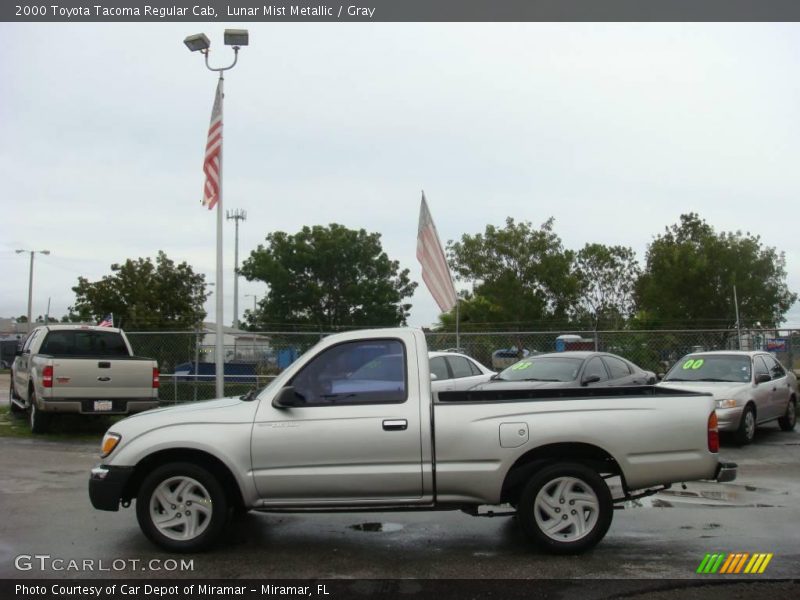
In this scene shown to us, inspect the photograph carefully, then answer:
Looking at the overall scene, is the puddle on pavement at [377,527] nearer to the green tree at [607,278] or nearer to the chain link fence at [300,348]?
the chain link fence at [300,348]

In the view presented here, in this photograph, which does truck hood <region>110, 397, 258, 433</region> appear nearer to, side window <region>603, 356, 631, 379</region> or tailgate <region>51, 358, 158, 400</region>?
tailgate <region>51, 358, 158, 400</region>

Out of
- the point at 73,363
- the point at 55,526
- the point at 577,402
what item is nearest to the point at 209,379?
the point at 73,363

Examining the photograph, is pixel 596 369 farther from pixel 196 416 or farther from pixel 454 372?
pixel 196 416

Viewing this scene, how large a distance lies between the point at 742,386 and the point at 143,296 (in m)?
31.7

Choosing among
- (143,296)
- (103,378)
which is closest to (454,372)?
(103,378)

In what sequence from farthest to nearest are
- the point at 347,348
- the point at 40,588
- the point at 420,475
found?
the point at 347,348, the point at 420,475, the point at 40,588

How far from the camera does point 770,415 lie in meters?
13.7

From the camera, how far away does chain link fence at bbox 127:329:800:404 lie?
17078 millimetres

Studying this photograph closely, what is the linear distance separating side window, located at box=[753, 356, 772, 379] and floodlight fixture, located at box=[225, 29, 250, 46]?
35.1 ft

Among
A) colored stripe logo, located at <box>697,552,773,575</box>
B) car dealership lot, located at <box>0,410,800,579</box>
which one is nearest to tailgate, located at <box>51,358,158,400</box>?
car dealership lot, located at <box>0,410,800,579</box>

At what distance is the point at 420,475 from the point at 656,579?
1.79 m

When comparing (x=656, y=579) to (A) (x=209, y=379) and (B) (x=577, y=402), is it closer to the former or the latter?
(B) (x=577, y=402)

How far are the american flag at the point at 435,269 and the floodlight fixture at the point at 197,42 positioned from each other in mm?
5385

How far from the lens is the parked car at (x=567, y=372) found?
41.0 feet
